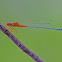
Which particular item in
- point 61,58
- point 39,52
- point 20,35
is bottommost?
point 61,58

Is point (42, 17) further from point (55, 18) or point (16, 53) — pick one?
point (16, 53)

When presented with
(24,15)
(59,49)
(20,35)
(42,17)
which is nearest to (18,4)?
(24,15)

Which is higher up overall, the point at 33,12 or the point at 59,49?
the point at 33,12

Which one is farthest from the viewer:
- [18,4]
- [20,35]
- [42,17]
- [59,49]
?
[18,4]

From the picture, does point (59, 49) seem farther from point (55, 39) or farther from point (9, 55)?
point (9, 55)

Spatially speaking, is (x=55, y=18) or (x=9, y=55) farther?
(x=55, y=18)

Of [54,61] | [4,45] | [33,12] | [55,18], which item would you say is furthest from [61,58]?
[33,12]

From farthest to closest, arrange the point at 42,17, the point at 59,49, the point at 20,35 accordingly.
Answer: the point at 42,17, the point at 20,35, the point at 59,49
